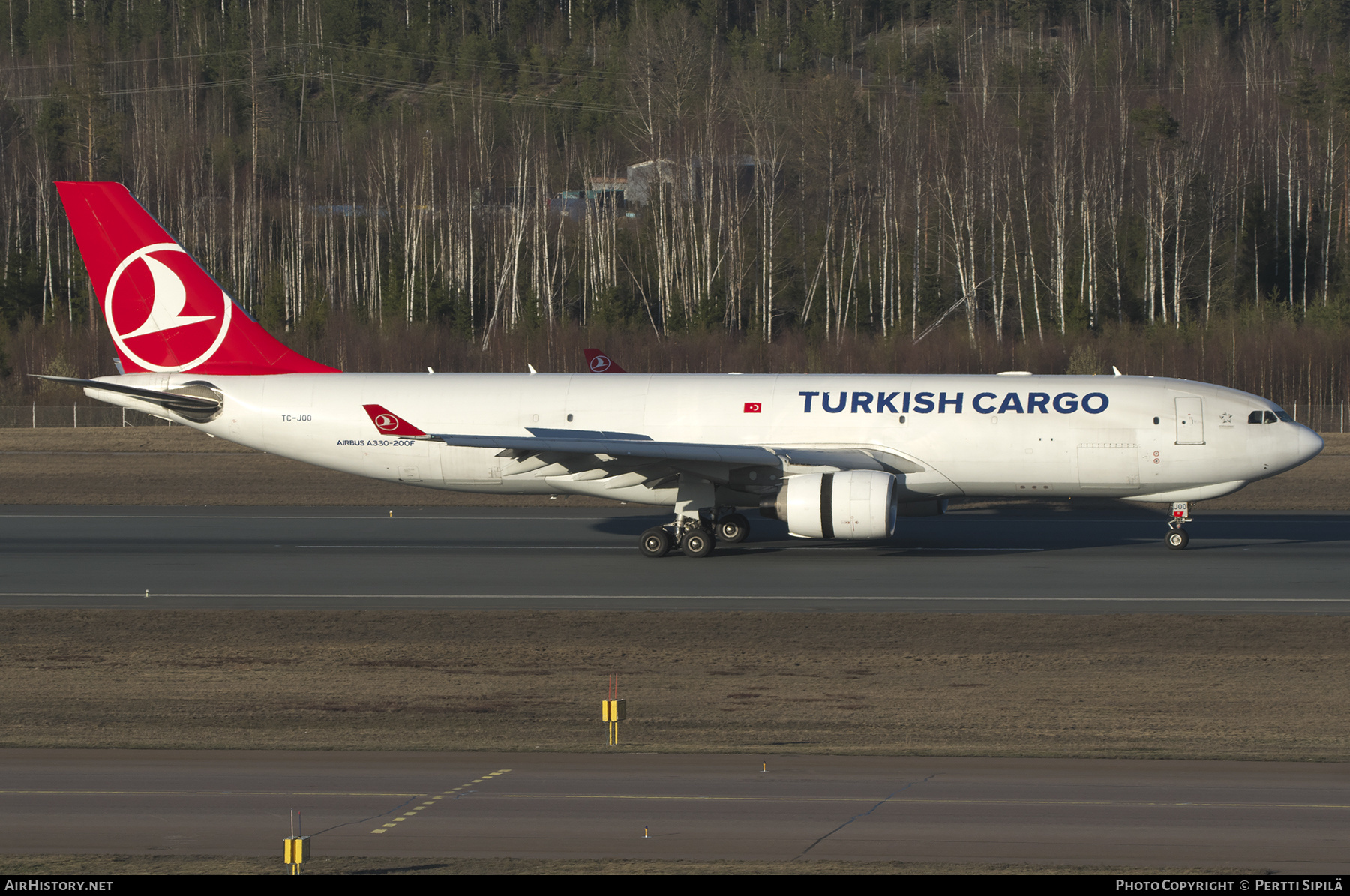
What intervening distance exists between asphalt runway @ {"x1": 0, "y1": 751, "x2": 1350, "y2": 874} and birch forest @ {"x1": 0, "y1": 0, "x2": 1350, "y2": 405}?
163 ft

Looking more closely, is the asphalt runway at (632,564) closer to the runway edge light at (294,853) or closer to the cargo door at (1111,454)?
the cargo door at (1111,454)

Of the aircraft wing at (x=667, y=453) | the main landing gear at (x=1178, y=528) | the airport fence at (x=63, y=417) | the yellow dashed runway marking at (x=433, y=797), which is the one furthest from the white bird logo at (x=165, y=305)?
the airport fence at (x=63, y=417)

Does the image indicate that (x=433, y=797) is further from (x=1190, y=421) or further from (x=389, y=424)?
(x=1190, y=421)

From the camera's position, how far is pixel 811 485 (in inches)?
1032

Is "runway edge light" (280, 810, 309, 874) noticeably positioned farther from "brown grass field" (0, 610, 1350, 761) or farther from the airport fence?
the airport fence

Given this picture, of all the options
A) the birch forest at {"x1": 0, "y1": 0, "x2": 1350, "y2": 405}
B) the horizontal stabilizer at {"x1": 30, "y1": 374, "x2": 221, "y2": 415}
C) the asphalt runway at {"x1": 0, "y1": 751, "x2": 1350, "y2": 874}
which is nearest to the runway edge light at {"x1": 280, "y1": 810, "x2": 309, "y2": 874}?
the asphalt runway at {"x1": 0, "y1": 751, "x2": 1350, "y2": 874}

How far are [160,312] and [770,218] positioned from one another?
159 feet

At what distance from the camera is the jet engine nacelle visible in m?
25.9

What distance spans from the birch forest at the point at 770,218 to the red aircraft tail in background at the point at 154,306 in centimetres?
3610

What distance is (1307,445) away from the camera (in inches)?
1102

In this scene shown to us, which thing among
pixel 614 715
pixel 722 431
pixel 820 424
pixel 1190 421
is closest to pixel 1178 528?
pixel 1190 421

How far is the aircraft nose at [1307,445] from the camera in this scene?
27.9 metres

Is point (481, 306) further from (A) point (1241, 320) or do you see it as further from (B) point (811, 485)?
(B) point (811, 485)
